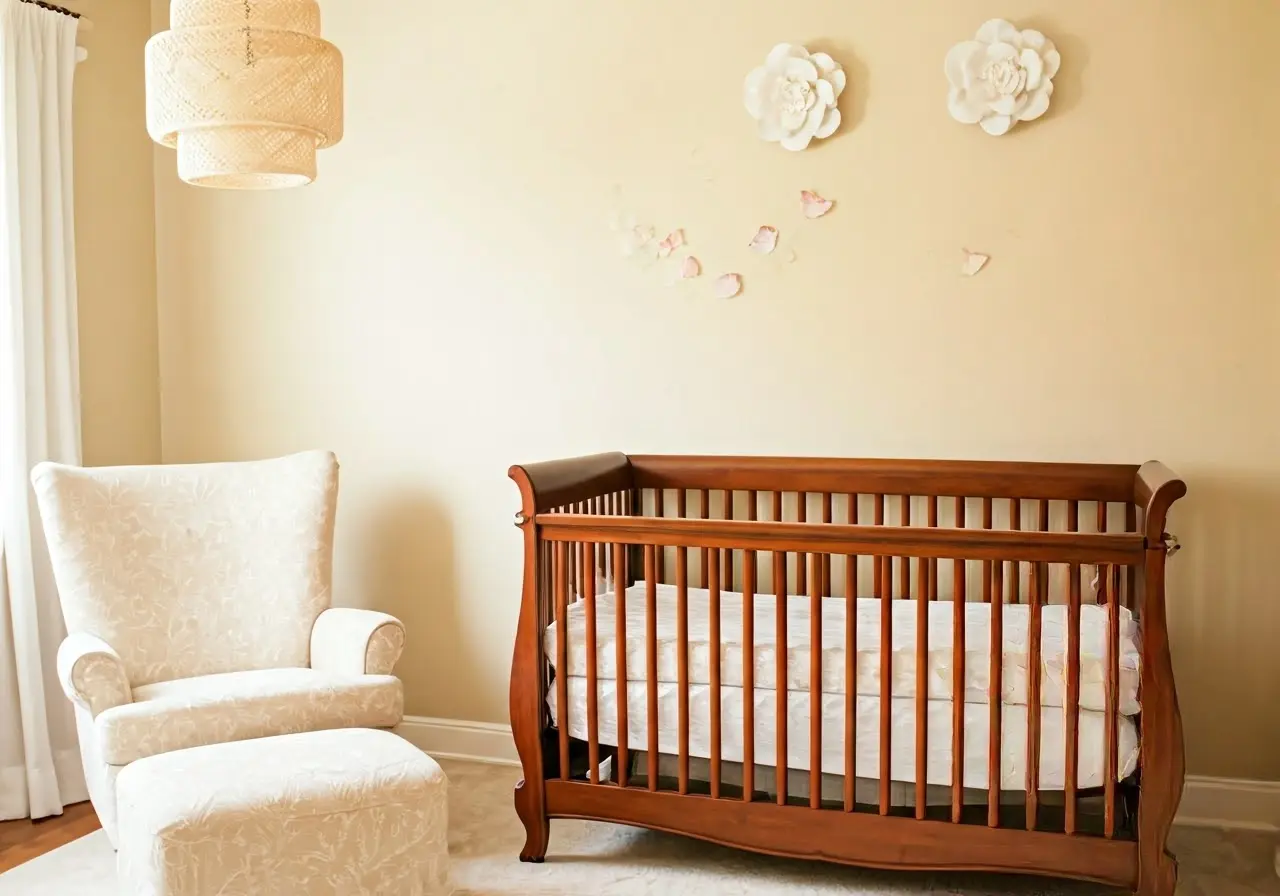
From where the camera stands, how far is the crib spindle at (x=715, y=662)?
238 cm

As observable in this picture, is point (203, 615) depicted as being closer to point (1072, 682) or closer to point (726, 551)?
point (726, 551)

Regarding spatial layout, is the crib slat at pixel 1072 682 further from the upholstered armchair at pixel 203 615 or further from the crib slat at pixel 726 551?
the upholstered armchair at pixel 203 615

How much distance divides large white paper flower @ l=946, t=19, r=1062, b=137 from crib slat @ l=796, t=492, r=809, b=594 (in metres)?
1.02

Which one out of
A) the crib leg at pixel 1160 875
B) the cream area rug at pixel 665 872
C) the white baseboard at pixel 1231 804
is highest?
the crib leg at pixel 1160 875

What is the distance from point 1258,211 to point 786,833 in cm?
179

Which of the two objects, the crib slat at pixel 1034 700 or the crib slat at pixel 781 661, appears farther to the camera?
the crib slat at pixel 781 661

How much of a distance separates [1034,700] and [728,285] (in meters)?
1.37

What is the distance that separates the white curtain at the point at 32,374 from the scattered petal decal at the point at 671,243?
159 centimetres

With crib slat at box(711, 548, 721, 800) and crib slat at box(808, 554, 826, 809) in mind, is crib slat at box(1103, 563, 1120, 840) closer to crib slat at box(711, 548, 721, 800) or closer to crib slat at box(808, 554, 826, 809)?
crib slat at box(808, 554, 826, 809)

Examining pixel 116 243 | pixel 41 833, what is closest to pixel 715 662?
pixel 41 833

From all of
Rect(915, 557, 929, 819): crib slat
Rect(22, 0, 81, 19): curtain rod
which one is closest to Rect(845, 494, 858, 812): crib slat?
Rect(915, 557, 929, 819): crib slat

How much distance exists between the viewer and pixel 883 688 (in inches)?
89.5

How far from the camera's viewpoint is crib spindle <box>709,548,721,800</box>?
2.38 meters

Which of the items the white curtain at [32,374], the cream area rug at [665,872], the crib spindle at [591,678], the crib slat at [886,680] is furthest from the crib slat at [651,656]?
the white curtain at [32,374]
